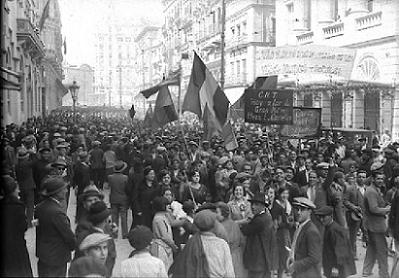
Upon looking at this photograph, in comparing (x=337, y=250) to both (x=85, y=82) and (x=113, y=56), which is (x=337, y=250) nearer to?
(x=85, y=82)

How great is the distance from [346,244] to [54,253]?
315cm

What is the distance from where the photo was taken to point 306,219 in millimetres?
5500

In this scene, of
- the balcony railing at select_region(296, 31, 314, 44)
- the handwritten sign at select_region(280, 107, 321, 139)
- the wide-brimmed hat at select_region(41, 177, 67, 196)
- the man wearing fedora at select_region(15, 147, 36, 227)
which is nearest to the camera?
the wide-brimmed hat at select_region(41, 177, 67, 196)

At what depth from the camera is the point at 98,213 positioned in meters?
4.93

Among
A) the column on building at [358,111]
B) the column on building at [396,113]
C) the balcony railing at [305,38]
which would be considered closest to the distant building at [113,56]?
the balcony railing at [305,38]

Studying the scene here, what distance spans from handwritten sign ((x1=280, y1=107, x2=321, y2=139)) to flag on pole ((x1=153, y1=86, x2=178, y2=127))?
2557mm

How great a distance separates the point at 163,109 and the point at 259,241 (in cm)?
548

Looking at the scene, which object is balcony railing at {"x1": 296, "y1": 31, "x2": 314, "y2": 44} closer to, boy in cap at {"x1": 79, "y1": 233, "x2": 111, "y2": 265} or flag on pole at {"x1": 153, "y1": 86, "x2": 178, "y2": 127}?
flag on pole at {"x1": 153, "y1": 86, "x2": 178, "y2": 127}

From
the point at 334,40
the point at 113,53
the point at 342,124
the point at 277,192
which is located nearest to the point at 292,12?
the point at 334,40

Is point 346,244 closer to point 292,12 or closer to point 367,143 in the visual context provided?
point 367,143

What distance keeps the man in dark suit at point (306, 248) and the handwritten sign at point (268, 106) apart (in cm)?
567

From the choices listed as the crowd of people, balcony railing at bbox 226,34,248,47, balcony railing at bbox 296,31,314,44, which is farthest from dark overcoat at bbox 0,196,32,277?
balcony railing at bbox 226,34,248,47

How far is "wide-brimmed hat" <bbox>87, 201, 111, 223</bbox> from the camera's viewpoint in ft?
16.1

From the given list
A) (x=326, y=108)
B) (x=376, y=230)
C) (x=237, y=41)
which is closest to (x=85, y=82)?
(x=237, y=41)
